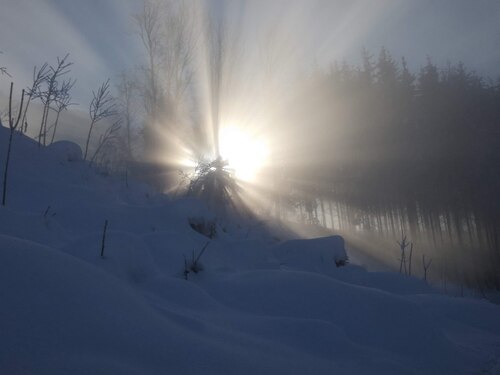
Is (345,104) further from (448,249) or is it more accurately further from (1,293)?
(1,293)

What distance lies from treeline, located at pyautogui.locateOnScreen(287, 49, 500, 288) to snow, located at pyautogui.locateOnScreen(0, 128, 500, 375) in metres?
20.4

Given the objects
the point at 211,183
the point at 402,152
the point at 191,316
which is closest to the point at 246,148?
the point at 211,183

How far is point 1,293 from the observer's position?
1305 mm

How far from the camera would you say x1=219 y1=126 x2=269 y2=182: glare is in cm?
1620

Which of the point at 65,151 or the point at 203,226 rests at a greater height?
the point at 65,151

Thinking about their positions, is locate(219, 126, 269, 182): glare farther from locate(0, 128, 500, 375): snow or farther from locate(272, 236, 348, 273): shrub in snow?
locate(0, 128, 500, 375): snow

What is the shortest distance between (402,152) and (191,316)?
81.4ft

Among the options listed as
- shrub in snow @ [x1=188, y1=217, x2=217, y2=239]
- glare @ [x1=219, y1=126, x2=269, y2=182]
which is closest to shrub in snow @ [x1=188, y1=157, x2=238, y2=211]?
glare @ [x1=219, y1=126, x2=269, y2=182]

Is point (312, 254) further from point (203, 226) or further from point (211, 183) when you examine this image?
point (211, 183)

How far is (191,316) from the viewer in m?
2.11

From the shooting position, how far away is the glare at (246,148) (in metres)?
16.2

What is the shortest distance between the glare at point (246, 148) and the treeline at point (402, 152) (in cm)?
355

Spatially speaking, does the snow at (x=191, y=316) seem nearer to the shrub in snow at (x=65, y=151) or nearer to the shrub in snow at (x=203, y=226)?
the shrub in snow at (x=203, y=226)

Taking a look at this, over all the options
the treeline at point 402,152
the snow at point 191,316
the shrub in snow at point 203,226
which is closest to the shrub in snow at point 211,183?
the shrub in snow at point 203,226
